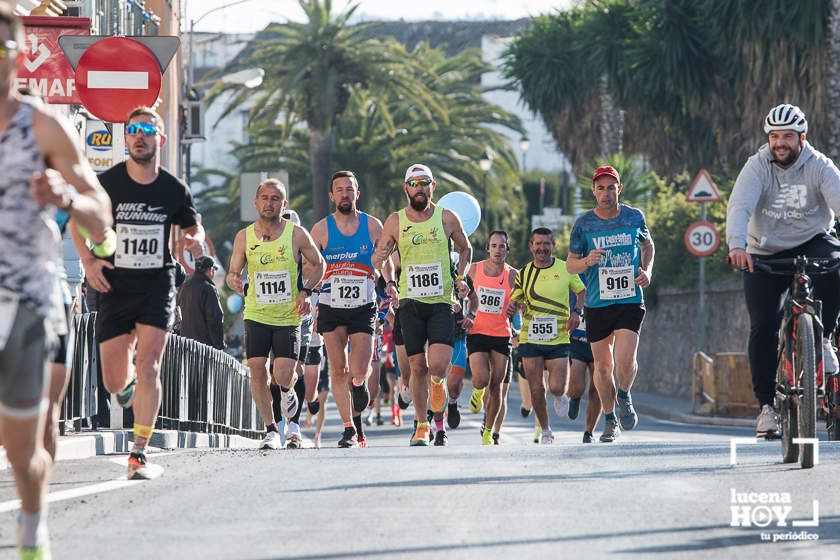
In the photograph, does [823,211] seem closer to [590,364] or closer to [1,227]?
[1,227]

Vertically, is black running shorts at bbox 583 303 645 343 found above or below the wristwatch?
below

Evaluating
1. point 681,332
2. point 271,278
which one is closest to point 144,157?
point 271,278

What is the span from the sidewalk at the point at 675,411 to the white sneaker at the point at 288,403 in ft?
43.2

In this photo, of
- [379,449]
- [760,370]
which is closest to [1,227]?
[760,370]

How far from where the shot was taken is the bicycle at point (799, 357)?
33.5ft

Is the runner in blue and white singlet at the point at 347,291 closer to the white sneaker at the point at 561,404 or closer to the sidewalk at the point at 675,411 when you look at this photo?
the white sneaker at the point at 561,404

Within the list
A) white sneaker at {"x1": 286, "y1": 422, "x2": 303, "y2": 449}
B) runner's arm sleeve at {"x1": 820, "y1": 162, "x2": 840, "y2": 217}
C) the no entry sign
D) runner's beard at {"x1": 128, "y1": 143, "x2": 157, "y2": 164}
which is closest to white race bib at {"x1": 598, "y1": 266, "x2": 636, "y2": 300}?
white sneaker at {"x1": 286, "y1": 422, "x2": 303, "y2": 449}

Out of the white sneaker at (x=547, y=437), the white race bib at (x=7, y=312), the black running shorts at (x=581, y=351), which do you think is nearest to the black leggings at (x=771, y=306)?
the white race bib at (x=7, y=312)

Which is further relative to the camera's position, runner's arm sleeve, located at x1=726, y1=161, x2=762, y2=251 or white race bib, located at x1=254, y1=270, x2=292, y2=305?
white race bib, located at x1=254, y1=270, x2=292, y2=305

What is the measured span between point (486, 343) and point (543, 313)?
23.4 inches

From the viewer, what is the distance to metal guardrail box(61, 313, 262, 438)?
15156 mm

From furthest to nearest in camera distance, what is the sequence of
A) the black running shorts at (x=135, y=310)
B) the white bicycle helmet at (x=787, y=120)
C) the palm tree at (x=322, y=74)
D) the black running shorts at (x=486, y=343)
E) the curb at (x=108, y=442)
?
the palm tree at (x=322, y=74), the black running shorts at (x=486, y=343), the curb at (x=108, y=442), the white bicycle helmet at (x=787, y=120), the black running shorts at (x=135, y=310)

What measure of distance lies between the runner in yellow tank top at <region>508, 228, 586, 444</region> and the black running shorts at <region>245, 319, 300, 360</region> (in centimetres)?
329

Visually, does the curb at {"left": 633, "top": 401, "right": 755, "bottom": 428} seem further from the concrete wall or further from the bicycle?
the bicycle
